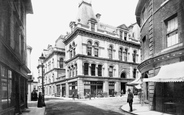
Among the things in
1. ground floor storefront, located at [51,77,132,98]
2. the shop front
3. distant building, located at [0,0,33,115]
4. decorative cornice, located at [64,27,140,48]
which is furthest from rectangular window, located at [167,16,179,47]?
decorative cornice, located at [64,27,140,48]

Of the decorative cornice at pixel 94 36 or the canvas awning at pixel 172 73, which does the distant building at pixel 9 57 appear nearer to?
the canvas awning at pixel 172 73

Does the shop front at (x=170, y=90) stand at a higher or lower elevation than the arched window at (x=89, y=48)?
lower

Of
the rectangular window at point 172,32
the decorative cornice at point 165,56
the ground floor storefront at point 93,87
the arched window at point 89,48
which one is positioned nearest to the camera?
the decorative cornice at point 165,56

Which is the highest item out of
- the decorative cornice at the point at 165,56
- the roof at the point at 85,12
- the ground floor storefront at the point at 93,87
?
the roof at the point at 85,12

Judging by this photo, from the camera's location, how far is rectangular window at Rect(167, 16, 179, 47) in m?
10.1

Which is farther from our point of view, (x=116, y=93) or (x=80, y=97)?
(x=116, y=93)

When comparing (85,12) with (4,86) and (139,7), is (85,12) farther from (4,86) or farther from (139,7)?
(4,86)

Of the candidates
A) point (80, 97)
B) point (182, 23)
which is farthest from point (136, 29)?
point (182, 23)

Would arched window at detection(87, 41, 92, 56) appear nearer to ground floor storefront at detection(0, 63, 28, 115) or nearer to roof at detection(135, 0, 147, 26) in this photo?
roof at detection(135, 0, 147, 26)

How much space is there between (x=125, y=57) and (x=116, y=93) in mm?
9381

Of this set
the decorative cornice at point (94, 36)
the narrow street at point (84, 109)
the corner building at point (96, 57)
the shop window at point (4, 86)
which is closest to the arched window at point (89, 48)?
the corner building at point (96, 57)

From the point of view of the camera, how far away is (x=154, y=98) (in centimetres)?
1134

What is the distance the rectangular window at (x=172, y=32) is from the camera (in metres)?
10.1

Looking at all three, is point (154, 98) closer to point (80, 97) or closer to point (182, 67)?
point (182, 67)
